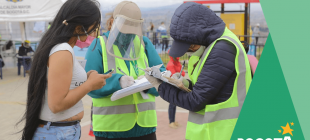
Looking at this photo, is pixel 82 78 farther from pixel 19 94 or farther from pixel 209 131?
pixel 19 94

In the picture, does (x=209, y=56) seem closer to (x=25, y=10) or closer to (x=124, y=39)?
(x=124, y=39)

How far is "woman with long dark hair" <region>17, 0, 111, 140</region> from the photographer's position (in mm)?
1965

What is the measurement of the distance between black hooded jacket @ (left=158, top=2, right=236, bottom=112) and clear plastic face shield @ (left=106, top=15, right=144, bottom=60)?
0.70m

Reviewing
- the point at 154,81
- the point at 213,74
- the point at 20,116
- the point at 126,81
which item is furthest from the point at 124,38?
the point at 20,116

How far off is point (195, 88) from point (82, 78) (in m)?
0.73

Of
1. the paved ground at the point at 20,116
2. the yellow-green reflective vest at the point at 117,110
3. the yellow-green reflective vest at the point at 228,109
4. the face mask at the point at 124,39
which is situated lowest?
the paved ground at the point at 20,116

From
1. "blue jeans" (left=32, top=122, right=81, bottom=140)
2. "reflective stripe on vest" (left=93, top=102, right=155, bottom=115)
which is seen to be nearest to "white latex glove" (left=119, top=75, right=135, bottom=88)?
"reflective stripe on vest" (left=93, top=102, right=155, bottom=115)

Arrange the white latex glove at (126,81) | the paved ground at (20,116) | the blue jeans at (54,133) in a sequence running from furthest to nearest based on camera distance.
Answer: the paved ground at (20,116) < the white latex glove at (126,81) < the blue jeans at (54,133)

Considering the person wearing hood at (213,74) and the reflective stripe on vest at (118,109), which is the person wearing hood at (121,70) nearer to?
the reflective stripe on vest at (118,109)

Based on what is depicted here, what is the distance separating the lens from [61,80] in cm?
194

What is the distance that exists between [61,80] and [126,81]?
0.71m

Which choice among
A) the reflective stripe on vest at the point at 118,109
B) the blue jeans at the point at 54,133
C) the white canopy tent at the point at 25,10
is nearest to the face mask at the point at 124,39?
the reflective stripe on vest at the point at 118,109

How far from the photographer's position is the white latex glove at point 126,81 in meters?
2.57

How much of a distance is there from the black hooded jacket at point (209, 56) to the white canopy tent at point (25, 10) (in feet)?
28.8
